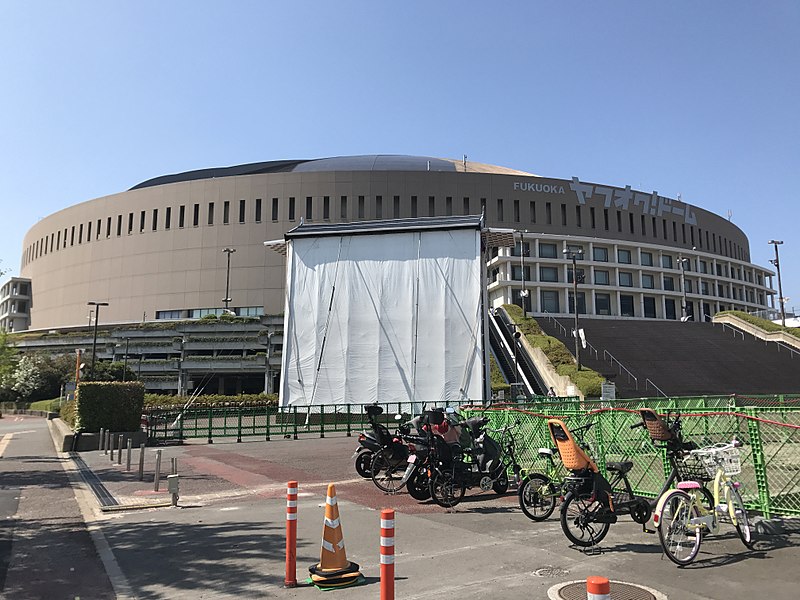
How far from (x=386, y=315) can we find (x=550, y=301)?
112 ft

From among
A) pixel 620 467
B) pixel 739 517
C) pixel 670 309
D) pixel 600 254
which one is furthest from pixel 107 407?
pixel 670 309

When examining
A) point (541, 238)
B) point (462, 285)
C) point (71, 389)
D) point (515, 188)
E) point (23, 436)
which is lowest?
point (23, 436)

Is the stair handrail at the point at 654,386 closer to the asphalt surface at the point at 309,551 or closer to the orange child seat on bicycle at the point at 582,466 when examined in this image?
the asphalt surface at the point at 309,551

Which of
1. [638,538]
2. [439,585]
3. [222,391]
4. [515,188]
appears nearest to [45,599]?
[439,585]

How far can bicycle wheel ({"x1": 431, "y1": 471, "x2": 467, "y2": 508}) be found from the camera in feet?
33.8

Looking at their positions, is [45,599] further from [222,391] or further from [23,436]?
[222,391]

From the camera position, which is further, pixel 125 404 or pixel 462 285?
pixel 462 285

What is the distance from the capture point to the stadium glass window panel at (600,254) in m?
70.7

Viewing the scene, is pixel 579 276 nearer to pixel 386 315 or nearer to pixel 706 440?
pixel 386 315

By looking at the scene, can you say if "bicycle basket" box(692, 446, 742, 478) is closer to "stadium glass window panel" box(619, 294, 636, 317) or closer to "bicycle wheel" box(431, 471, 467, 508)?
"bicycle wheel" box(431, 471, 467, 508)

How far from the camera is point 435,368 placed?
37.1 m

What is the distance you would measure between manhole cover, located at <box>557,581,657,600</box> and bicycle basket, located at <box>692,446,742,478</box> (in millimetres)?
2109

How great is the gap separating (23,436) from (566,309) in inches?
2101

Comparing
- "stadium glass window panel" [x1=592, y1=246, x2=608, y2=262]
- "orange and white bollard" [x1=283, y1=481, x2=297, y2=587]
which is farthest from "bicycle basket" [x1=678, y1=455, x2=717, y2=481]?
"stadium glass window panel" [x1=592, y1=246, x2=608, y2=262]
